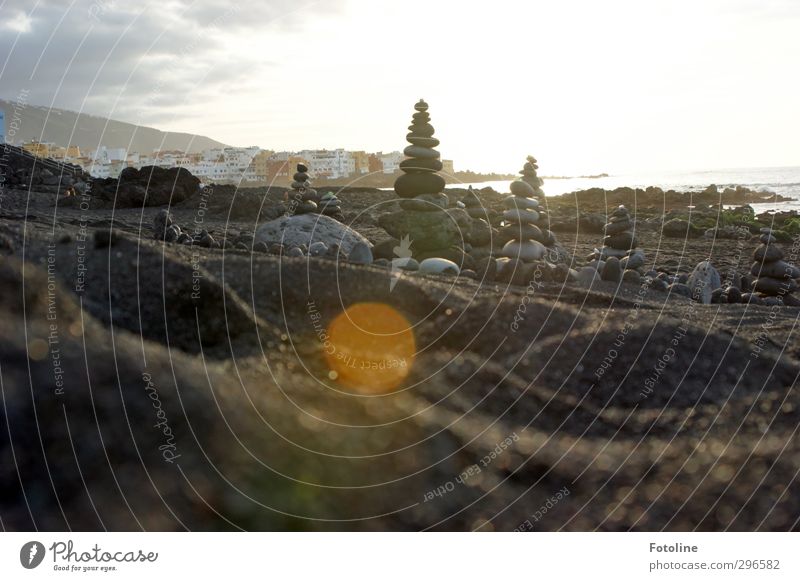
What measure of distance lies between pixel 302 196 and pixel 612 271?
→ 37.7 feet

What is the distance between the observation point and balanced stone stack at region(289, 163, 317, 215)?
21.3 meters

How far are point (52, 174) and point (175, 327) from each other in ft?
100

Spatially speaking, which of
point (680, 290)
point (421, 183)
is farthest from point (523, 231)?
point (421, 183)

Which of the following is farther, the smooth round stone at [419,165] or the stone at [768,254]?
the smooth round stone at [419,165]

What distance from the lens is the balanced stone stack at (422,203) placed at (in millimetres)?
18391

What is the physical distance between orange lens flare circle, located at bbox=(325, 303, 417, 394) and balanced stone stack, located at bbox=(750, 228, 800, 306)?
10831 millimetres

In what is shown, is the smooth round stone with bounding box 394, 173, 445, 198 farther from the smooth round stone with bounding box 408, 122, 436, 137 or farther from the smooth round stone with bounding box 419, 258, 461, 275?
the smooth round stone with bounding box 419, 258, 461, 275

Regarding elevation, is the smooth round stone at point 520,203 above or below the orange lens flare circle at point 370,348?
above

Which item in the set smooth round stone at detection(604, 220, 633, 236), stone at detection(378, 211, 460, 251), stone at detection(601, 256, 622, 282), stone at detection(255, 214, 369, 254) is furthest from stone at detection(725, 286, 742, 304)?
stone at detection(255, 214, 369, 254)

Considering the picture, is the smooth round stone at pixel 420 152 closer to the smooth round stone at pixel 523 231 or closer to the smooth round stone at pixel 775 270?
the smooth round stone at pixel 523 231

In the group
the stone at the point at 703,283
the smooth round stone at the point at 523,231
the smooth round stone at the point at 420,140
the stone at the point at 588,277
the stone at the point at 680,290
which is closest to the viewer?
the stone at the point at 588,277

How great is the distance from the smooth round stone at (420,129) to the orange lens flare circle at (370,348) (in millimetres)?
17827

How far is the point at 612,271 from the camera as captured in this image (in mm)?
14641

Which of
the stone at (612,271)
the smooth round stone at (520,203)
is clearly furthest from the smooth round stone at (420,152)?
the stone at (612,271)
